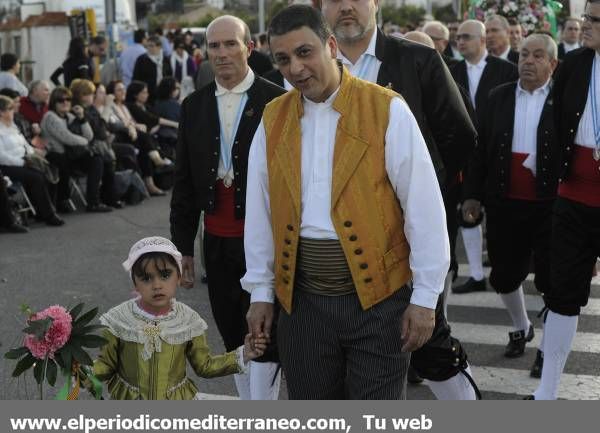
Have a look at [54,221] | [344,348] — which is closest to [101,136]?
[54,221]

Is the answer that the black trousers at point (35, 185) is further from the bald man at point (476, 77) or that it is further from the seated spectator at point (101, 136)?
the bald man at point (476, 77)

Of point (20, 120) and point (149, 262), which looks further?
point (20, 120)

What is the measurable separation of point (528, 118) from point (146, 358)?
3527mm

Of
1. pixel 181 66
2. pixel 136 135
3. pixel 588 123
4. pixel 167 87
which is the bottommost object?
pixel 136 135

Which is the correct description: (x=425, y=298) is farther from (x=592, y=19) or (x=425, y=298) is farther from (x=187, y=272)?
(x=592, y=19)

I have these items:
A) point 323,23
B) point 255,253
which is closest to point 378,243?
point 255,253

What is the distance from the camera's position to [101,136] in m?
13.6

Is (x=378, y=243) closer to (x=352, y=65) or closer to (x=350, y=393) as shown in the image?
(x=350, y=393)

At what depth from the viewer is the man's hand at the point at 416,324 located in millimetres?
3666

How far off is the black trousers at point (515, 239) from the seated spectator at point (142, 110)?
364 inches

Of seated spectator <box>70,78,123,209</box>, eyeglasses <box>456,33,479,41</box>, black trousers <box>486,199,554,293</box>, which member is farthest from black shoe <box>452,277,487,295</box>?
seated spectator <box>70,78,123,209</box>

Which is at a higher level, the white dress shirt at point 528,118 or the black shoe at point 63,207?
the white dress shirt at point 528,118

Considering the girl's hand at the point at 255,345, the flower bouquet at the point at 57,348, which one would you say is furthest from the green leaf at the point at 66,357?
the girl's hand at the point at 255,345

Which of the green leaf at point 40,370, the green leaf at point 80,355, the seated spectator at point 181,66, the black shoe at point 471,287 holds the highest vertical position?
the green leaf at point 80,355
